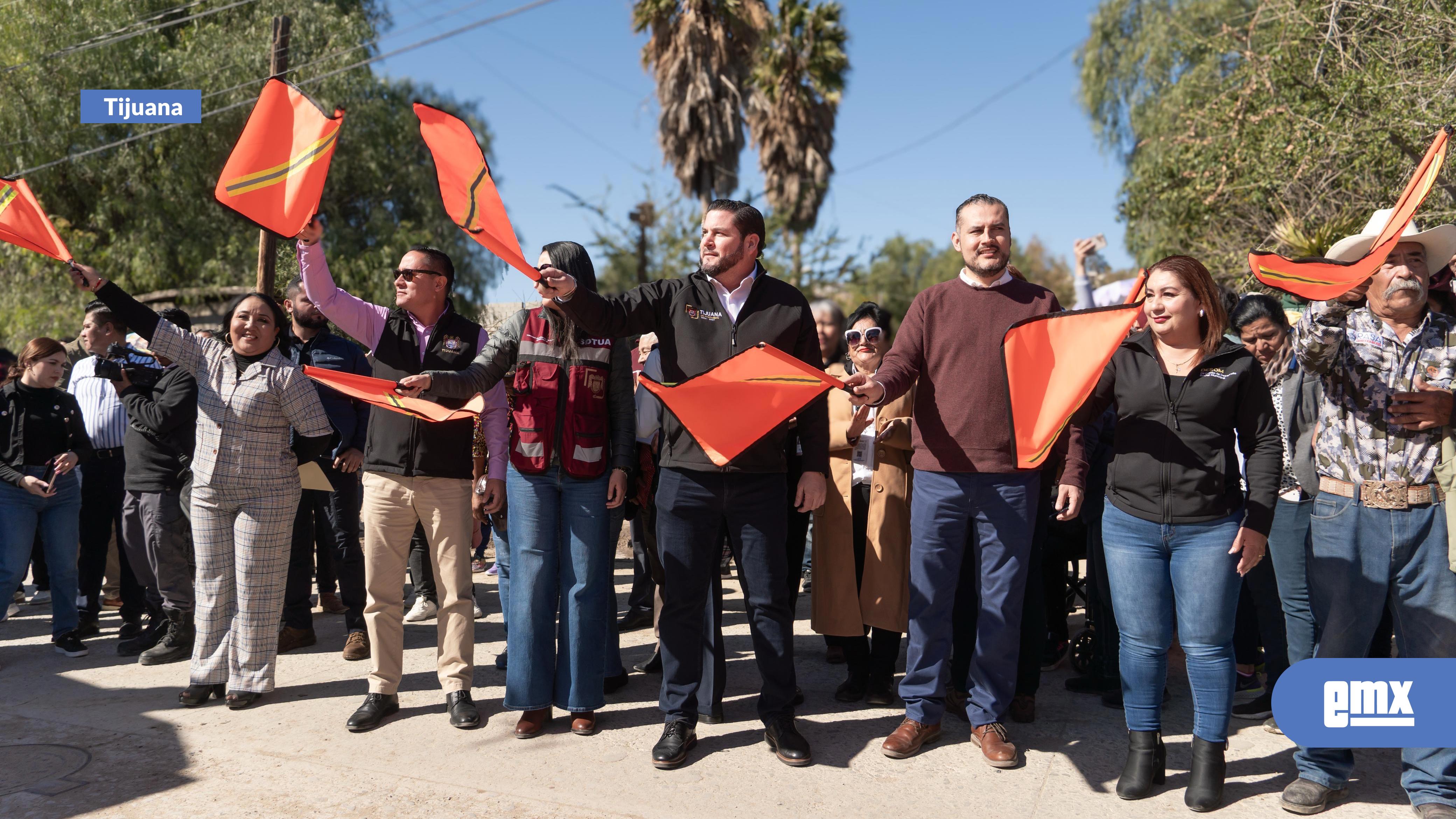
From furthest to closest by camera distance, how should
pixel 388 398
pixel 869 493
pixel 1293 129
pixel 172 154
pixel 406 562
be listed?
pixel 172 154 < pixel 1293 129 < pixel 869 493 < pixel 406 562 < pixel 388 398

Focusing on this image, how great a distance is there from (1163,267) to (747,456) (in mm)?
1821

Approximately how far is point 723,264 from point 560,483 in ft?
4.03

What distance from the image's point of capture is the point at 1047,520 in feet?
16.0

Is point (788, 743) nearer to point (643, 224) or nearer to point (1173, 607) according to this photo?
point (1173, 607)

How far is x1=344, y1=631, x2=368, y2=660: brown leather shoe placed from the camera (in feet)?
19.2

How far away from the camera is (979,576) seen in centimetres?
427

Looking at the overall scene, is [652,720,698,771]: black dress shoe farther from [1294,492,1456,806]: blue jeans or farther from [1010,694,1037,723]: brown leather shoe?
[1294,492,1456,806]: blue jeans

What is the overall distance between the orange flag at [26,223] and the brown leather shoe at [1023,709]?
15.9 ft

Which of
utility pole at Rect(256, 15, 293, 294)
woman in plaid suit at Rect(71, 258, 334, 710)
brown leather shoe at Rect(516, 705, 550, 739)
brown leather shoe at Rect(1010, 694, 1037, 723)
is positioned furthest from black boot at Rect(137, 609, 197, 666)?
utility pole at Rect(256, 15, 293, 294)

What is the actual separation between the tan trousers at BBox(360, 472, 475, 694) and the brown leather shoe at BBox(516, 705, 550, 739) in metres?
0.43

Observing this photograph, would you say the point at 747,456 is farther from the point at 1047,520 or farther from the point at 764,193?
the point at 764,193

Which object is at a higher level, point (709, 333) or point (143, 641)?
point (709, 333)

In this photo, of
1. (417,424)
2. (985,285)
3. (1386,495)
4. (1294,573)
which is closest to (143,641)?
(417,424)

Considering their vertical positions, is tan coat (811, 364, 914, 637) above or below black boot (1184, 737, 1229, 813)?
above
